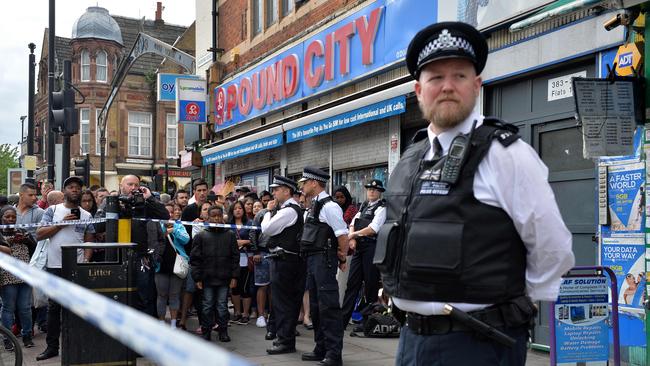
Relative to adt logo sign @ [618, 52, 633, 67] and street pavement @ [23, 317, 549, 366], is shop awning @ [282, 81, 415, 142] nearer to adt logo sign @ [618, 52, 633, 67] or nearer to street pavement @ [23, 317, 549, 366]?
adt logo sign @ [618, 52, 633, 67]

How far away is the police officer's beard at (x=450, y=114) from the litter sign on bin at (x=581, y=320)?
9.17ft

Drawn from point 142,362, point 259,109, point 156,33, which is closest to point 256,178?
point 259,109

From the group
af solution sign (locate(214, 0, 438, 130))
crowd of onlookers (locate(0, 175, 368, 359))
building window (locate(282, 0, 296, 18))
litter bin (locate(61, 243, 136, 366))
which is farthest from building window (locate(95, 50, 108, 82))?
litter bin (locate(61, 243, 136, 366))

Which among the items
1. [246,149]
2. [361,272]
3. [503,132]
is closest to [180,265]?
[361,272]

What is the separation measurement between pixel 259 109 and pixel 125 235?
10363 mm

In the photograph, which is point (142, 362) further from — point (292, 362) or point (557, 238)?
point (557, 238)

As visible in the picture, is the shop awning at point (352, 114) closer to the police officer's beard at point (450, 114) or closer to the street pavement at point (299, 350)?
the street pavement at point (299, 350)

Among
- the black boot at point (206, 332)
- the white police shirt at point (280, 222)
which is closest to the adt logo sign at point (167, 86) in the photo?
the black boot at point (206, 332)

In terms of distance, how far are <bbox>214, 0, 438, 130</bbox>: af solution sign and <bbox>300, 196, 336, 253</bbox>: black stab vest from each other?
13.3ft

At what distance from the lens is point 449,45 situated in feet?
8.68

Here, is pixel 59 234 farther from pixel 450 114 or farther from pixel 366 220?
pixel 450 114

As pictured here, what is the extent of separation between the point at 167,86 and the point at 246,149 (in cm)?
567

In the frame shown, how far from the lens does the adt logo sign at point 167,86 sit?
20.8m

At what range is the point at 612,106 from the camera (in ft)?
17.8
